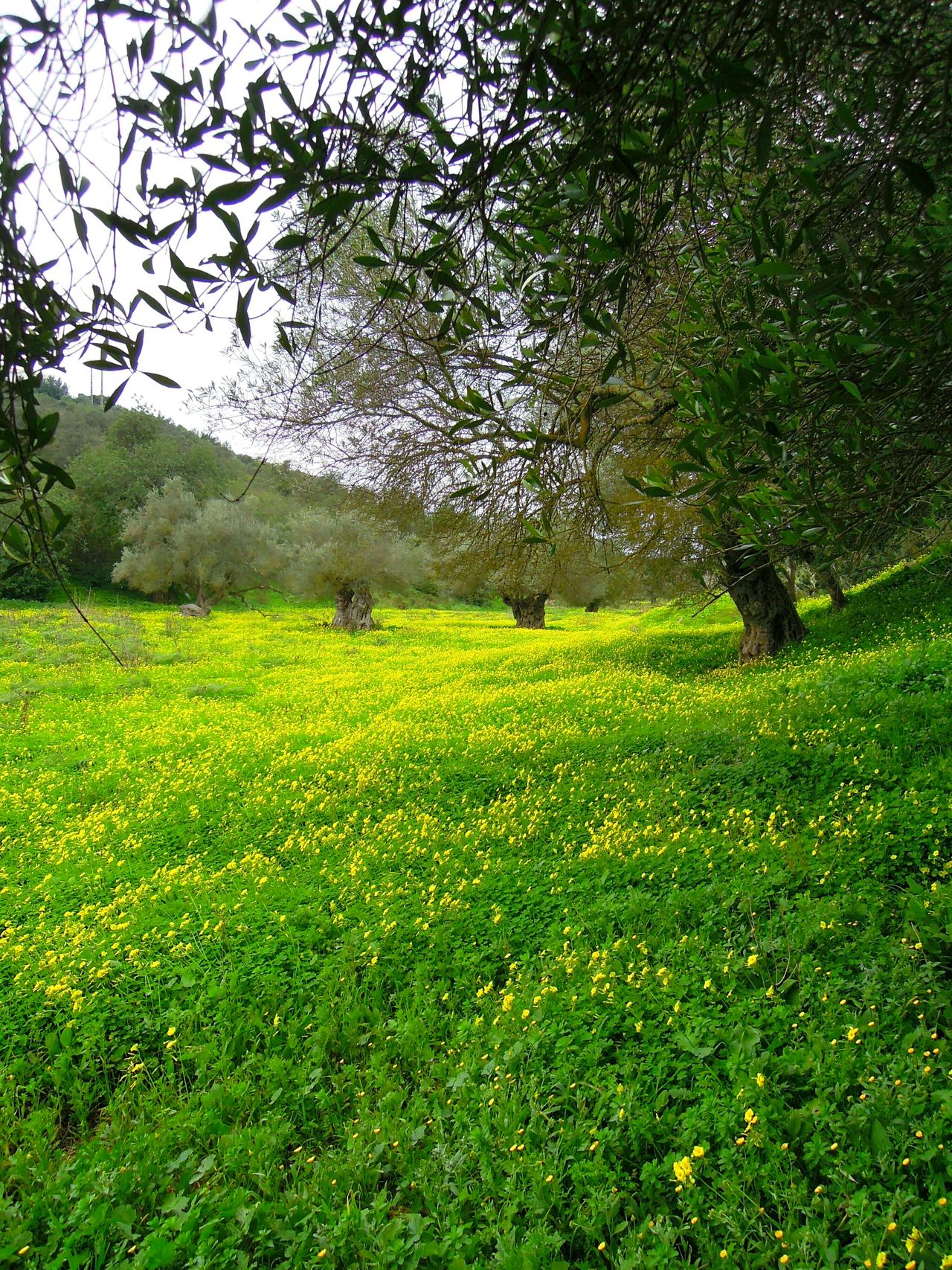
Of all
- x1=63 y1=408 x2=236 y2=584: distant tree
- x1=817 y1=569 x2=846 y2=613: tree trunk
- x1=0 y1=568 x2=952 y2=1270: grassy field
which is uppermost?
x1=63 y1=408 x2=236 y2=584: distant tree

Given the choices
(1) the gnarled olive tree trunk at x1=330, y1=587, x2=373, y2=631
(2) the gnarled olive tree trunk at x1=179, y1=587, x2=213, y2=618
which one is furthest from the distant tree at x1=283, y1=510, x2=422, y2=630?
(2) the gnarled olive tree trunk at x1=179, y1=587, x2=213, y2=618

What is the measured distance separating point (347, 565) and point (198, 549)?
898cm

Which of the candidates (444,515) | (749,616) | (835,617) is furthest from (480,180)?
(835,617)

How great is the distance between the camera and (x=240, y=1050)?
150 inches

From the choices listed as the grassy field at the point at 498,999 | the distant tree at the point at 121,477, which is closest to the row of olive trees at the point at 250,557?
the distant tree at the point at 121,477

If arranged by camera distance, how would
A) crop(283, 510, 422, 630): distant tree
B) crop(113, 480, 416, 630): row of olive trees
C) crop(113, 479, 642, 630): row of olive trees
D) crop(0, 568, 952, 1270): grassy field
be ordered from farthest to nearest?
crop(113, 480, 416, 630): row of olive trees < crop(113, 479, 642, 630): row of olive trees < crop(283, 510, 422, 630): distant tree < crop(0, 568, 952, 1270): grassy field

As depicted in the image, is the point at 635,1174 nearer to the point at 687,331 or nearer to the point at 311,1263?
the point at 311,1263

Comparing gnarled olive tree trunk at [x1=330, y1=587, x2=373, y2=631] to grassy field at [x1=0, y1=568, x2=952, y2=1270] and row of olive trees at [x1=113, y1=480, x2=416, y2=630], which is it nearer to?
row of olive trees at [x1=113, y1=480, x2=416, y2=630]

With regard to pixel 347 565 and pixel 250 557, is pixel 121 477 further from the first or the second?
pixel 347 565

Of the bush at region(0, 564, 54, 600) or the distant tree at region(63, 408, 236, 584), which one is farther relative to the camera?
the distant tree at region(63, 408, 236, 584)

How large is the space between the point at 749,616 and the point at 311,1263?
14.1 meters

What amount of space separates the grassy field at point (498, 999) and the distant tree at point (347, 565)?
840 inches

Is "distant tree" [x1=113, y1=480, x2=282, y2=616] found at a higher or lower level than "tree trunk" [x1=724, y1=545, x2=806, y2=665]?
higher

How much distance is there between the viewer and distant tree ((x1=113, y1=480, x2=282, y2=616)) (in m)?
32.9
